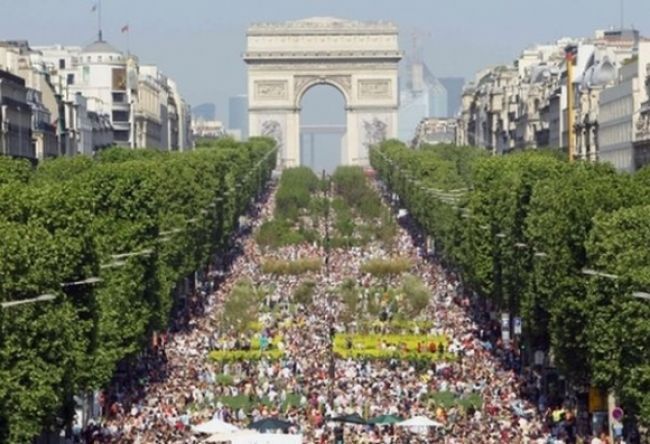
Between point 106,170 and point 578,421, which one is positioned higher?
point 106,170

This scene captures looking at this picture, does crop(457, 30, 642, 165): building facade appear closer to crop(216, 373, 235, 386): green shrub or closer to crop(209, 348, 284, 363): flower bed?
crop(209, 348, 284, 363): flower bed

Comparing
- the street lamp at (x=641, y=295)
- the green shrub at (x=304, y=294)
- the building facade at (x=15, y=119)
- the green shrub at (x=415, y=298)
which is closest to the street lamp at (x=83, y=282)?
the street lamp at (x=641, y=295)

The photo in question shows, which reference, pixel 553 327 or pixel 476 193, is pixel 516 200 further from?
pixel 553 327

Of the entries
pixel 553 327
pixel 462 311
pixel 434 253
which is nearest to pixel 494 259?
pixel 462 311

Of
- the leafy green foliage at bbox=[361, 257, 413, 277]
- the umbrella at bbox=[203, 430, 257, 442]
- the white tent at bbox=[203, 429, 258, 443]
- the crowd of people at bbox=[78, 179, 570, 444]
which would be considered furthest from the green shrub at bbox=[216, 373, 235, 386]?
the leafy green foliage at bbox=[361, 257, 413, 277]

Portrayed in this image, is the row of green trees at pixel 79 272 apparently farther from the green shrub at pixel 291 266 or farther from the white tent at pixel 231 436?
the green shrub at pixel 291 266

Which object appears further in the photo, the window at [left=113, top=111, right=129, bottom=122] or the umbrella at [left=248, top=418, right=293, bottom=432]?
the window at [left=113, top=111, right=129, bottom=122]
